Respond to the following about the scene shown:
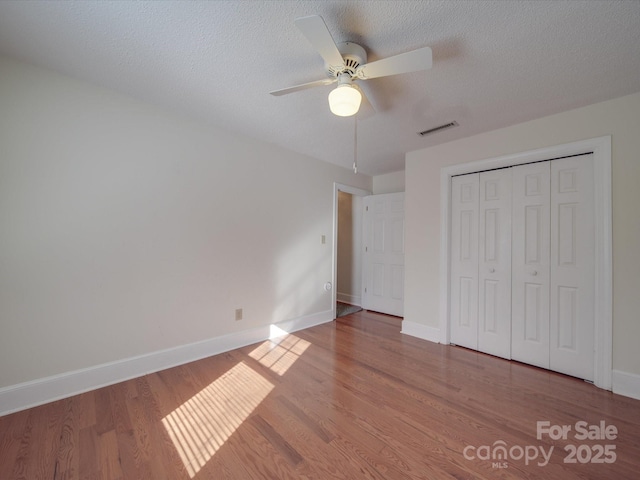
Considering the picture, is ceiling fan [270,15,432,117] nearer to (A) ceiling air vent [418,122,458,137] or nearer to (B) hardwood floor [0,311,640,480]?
(A) ceiling air vent [418,122,458,137]

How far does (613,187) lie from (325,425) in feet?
9.50

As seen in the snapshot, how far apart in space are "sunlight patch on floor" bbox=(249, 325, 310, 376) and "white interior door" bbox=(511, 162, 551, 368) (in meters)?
2.22

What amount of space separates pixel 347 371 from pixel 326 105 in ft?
7.82

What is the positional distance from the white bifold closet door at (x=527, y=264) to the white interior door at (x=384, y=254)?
3.39ft

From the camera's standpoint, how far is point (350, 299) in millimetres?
4746

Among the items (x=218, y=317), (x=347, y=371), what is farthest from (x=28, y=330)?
(x=347, y=371)

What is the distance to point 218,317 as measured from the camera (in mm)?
2637

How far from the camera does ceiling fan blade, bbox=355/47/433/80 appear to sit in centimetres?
132

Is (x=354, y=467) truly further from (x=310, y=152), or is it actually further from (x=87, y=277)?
(x=310, y=152)

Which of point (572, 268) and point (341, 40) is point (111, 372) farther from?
point (572, 268)

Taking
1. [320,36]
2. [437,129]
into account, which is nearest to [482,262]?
[437,129]

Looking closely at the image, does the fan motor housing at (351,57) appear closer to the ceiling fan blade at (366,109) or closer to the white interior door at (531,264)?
the ceiling fan blade at (366,109)

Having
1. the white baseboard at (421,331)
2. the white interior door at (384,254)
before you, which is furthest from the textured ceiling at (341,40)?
the white baseboard at (421,331)

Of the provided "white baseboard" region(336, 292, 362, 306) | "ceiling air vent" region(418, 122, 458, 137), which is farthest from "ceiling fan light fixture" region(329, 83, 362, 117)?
"white baseboard" region(336, 292, 362, 306)
